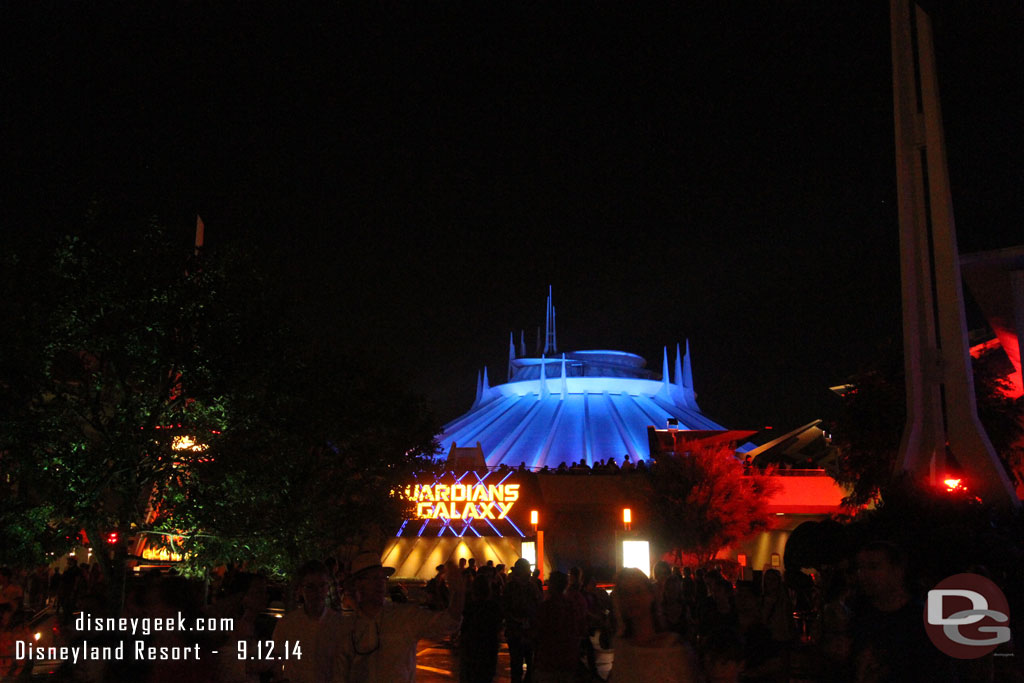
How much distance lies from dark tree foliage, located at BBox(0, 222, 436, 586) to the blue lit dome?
105 feet

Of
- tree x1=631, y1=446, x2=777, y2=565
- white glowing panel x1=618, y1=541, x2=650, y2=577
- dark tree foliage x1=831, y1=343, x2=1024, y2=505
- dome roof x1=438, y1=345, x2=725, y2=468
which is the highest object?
dome roof x1=438, y1=345, x2=725, y2=468

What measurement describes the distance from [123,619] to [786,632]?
8.84 metres

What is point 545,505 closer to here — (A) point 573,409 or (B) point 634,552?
(B) point 634,552

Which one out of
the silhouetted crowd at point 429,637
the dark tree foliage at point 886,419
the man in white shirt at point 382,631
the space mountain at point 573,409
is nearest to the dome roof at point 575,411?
the space mountain at point 573,409

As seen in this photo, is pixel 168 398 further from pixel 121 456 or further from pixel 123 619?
pixel 123 619

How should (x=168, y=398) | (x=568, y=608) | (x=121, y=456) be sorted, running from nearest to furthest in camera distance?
1. (x=568, y=608)
2. (x=121, y=456)
3. (x=168, y=398)

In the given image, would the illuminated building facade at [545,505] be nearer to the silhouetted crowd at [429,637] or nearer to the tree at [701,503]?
the tree at [701,503]

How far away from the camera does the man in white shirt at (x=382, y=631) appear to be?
5164mm

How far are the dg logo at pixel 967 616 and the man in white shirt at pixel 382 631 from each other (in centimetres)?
275

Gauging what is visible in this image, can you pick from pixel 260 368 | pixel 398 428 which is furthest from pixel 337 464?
pixel 260 368

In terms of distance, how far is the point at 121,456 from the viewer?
12.3 metres

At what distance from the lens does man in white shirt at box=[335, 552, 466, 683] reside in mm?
5164

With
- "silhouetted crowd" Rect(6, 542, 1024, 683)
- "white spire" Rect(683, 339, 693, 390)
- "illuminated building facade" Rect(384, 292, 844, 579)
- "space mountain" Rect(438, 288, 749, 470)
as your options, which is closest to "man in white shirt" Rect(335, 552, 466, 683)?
"silhouetted crowd" Rect(6, 542, 1024, 683)

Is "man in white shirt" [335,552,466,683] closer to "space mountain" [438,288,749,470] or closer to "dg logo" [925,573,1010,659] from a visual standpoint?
"dg logo" [925,573,1010,659]
